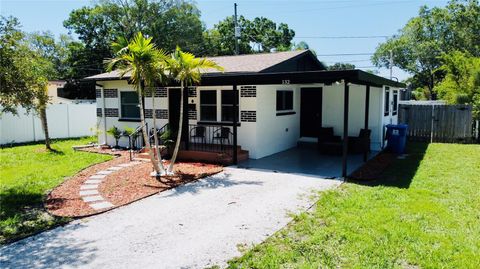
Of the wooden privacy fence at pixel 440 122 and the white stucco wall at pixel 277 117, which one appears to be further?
the wooden privacy fence at pixel 440 122

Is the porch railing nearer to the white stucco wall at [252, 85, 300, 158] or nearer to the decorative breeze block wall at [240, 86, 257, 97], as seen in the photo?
the white stucco wall at [252, 85, 300, 158]

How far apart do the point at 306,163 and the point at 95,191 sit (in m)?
5.76

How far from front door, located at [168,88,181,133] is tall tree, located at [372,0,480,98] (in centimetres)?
2466

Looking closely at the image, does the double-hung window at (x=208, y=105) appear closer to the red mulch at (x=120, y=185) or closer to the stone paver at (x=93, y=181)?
the red mulch at (x=120, y=185)

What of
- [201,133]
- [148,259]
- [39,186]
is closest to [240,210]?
[148,259]

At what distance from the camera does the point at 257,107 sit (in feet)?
35.7

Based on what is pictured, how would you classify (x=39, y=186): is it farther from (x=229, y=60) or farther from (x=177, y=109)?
(x=229, y=60)

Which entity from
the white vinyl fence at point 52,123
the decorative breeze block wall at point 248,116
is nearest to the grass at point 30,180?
the white vinyl fence at point 52,123

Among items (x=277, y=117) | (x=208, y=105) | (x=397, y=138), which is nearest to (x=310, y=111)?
(x=277, y=117)

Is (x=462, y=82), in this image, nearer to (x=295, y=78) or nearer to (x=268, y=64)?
(x=268, y=64)

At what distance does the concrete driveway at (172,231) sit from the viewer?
438 cm

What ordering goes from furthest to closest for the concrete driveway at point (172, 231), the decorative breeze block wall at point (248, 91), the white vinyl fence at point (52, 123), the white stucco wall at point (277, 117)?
the white vinyl fence at point (52, 123)
the white stucco wall at point (277, 117)
the decorative breeze block wall at point (248, 91)
the concrete driveway at point (172, 231)

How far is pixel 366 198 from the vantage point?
671 cm

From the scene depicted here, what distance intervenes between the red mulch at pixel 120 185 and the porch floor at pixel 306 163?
1.36 m
